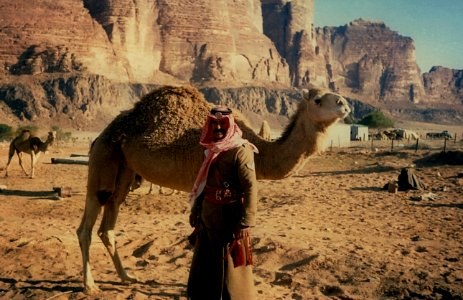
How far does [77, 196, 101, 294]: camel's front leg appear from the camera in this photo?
218 inches

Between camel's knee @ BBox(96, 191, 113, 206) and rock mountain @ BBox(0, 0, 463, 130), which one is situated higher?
rock mountain @ BBox(0, 0, 463, 130)

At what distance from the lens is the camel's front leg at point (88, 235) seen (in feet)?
18.2

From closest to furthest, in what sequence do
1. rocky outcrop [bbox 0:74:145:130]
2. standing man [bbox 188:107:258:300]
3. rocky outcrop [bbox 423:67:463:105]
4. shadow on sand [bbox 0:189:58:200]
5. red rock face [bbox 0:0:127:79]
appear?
standing man [bbox 188:107:258:300] < shadow on sand [bbox 0:189:58:200] < rocky outcrop [bbox 0:74:145:130] < red rock face [bbox 0:0:127:79] < rocky outcrop [bbox 423:67:463:105]

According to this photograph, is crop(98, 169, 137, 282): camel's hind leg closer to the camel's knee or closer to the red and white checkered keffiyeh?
the camel's knee

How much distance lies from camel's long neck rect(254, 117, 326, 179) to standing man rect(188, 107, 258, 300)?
988 millimetres

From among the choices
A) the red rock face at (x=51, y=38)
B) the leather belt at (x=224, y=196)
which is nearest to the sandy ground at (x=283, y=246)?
the leather belt at (x=224, y=196)

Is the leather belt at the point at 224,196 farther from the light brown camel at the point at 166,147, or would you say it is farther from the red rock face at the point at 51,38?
the red rock face at the point at 51,38

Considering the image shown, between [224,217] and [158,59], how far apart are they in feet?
326

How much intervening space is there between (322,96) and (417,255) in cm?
350

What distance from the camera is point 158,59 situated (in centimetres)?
10006

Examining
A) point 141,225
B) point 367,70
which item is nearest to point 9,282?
point 141,225

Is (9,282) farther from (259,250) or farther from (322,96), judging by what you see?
(322,96)

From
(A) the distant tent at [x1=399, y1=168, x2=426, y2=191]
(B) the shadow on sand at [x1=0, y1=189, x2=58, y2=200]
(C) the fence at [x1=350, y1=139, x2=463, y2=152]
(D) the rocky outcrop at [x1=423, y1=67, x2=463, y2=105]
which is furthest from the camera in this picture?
(D) the rocky outcrop at [x1=423, y1=67, x2=463, y2=105]

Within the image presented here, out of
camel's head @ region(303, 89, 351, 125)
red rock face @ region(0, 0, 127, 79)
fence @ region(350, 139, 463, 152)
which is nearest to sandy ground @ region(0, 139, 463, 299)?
camel's head @ region(303, 89, 351, 125)
